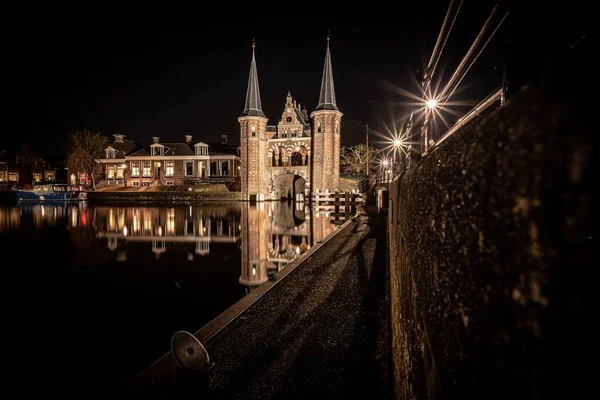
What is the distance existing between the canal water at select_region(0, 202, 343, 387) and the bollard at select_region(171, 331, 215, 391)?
6.38 ft

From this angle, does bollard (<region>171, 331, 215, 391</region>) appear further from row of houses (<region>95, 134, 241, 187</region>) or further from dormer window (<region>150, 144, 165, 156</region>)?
dormer window (<region>150, 144, 165, 156</region>)

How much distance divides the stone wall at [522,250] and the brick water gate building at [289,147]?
108 feet

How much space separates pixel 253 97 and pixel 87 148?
2915 centimetres

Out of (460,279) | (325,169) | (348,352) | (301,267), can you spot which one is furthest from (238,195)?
(460,279)

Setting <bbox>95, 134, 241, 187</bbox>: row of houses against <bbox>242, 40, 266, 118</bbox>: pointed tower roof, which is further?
<bbox>95, 134, 241, 187</bbox>: row of houses

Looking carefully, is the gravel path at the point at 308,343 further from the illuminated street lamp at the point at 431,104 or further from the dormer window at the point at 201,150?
the dormer window at the point at 201,150

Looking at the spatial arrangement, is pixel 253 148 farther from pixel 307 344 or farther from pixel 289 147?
pixel 307 344

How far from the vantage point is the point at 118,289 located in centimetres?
637

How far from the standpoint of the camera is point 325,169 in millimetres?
34312

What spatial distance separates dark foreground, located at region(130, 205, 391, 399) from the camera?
262 centimetres

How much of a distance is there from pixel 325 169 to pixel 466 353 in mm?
34098

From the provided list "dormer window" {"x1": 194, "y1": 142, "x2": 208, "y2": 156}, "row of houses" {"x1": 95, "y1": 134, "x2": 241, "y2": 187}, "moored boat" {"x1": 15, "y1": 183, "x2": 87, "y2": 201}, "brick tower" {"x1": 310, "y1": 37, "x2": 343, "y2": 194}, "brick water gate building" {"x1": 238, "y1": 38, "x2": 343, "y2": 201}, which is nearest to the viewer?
"brick tower" {"x1": 310, "y1": 37, "x2": 343, "y2": 194}

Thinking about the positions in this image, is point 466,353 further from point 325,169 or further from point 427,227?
point 325,169

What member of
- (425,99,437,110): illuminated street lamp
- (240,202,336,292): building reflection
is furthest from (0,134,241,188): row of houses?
(425,99,437,110): illuminated street lamp
